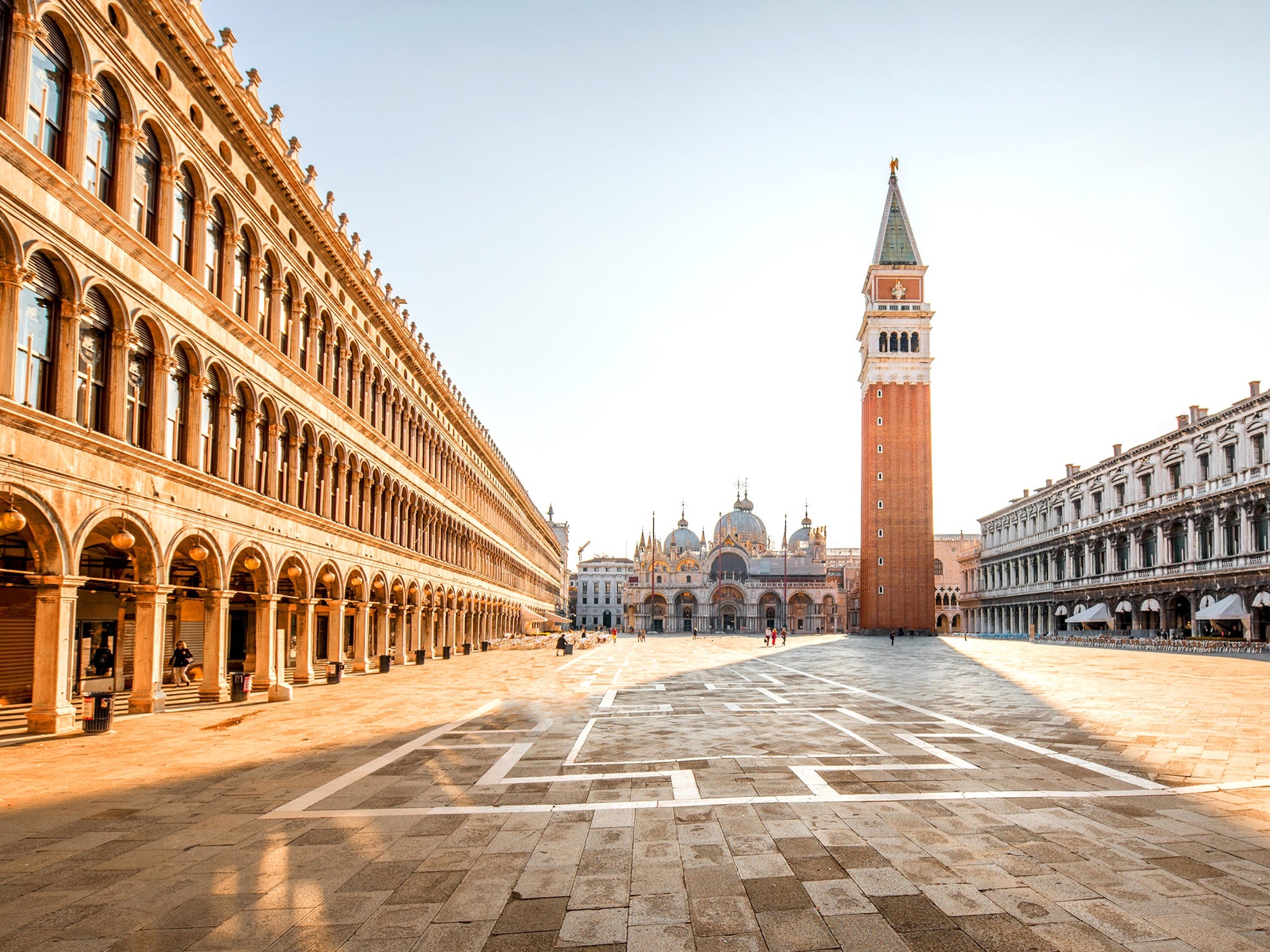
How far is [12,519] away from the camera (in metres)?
14.9

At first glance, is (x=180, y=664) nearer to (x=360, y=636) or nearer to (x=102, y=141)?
(x=360, y=636)

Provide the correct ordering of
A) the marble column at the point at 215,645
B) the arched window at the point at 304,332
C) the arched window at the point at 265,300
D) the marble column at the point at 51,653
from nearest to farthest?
the marble column at the point at 51,653 → the marble column at the point at 215,645 → the arched window at the point at 265,300 → the arched window at the point at 304,332

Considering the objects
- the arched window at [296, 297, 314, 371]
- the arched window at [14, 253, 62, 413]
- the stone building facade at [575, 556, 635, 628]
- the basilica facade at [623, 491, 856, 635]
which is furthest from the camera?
the stone building facade at [575, 556, 635, 628]

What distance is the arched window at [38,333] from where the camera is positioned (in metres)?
14.7

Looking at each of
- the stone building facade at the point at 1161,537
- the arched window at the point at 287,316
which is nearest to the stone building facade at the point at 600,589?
the stone building facade at the point at 1161,537

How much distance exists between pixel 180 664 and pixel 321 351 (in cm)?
1108

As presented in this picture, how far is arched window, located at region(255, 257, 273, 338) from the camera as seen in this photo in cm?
2445

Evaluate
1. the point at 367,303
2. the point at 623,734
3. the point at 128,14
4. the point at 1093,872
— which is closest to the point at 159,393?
the point at 128,14

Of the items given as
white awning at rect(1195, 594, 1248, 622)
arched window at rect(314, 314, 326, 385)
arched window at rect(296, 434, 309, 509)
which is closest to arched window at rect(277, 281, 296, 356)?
arched window at rect(314, 314, 326, 385)

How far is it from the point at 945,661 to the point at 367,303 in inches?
1243

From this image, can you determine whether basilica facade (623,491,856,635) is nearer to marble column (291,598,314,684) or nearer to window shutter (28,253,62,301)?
marble column (291,598,314,684)

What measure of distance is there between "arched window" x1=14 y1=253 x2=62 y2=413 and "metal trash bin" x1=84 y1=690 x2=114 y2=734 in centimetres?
535

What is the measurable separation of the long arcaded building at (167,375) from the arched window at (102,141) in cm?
5

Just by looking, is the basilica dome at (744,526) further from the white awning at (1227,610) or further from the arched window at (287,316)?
the arched window at (287,316)
